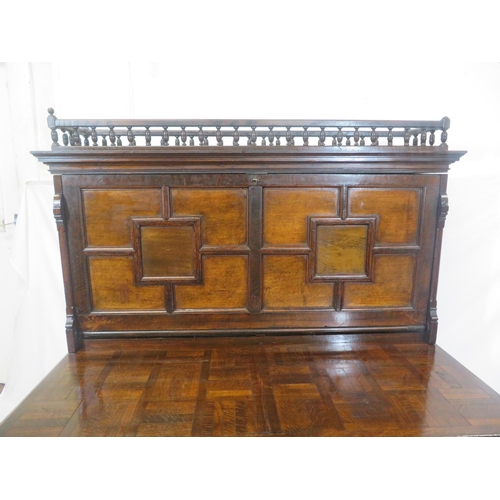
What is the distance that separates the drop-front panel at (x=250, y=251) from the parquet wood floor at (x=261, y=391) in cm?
13

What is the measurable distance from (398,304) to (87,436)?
1.51 m

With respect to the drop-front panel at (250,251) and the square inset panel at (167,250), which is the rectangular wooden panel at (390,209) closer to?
the drop-front panel at (250,251)

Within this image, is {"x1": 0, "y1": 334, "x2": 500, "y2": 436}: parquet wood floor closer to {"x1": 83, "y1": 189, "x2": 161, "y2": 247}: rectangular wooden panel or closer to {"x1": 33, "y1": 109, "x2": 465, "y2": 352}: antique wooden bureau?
{"x1": 33, "y1": 109, "x2": 465, "y2": 352}: antique wooden bureau

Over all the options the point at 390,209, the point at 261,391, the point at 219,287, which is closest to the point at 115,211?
the point at 219,287

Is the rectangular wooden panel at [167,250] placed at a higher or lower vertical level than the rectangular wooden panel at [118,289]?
higher

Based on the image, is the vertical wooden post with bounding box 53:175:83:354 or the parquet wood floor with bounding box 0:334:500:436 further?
the vertical wooden post with bounding box 53:175:83:354

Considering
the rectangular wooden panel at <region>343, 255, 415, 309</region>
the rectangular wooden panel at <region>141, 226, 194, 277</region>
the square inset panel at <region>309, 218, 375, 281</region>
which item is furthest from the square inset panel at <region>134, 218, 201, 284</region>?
the rectangular wooden panel at <region>343, 255, 415, 309</region>

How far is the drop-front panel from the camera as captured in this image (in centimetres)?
184
